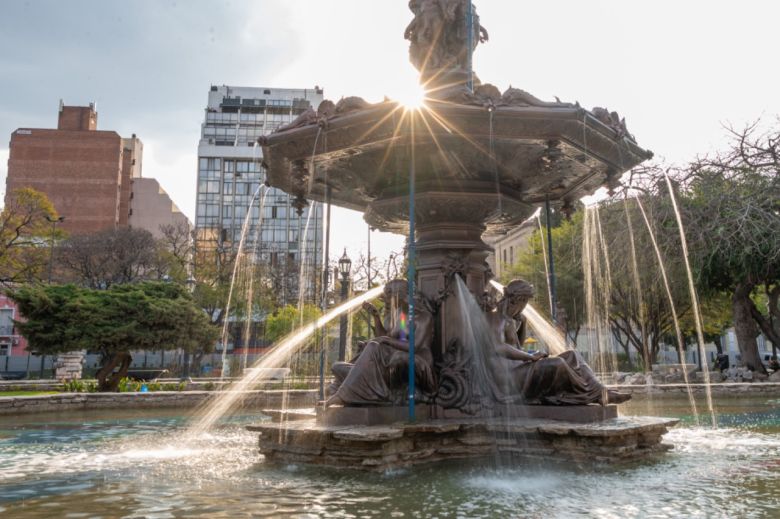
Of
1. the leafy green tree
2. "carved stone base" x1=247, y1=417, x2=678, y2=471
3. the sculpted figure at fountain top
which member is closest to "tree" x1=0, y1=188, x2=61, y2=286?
the leafy green tree

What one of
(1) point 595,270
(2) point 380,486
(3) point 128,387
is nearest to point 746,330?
(1) point 595,270

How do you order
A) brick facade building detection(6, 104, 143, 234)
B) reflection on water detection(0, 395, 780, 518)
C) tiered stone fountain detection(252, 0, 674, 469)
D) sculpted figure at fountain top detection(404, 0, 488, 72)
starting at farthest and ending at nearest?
brick facade building detection(6, 104, 143, 234), sculpted figure at fountain top detection(404, 0, 488, 72), tiered stone fountain detection(252, 0, 674, 469), reflection on water detection(0, 395, 780, 518)

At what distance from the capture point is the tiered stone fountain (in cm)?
645

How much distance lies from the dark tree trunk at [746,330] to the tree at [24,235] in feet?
106

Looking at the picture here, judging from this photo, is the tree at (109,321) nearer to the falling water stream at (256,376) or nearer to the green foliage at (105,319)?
the green foliage at (105,319)

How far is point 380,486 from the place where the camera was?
216 inches

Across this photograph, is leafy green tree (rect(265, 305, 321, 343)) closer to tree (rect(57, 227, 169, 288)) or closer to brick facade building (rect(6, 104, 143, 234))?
tree (rect(57, 227, 169, 288))

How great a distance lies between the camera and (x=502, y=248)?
62.9 m

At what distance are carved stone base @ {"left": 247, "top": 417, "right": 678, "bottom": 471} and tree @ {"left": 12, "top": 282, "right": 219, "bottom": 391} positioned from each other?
50.7ft

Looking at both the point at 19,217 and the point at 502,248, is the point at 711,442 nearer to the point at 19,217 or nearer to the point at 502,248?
the point at 19,217

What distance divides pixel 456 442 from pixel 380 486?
1.45 meters

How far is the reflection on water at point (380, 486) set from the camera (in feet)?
15.2

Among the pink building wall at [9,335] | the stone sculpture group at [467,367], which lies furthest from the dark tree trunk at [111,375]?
the pink building wall at [9,335]

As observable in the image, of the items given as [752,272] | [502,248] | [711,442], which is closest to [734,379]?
[752,272]
